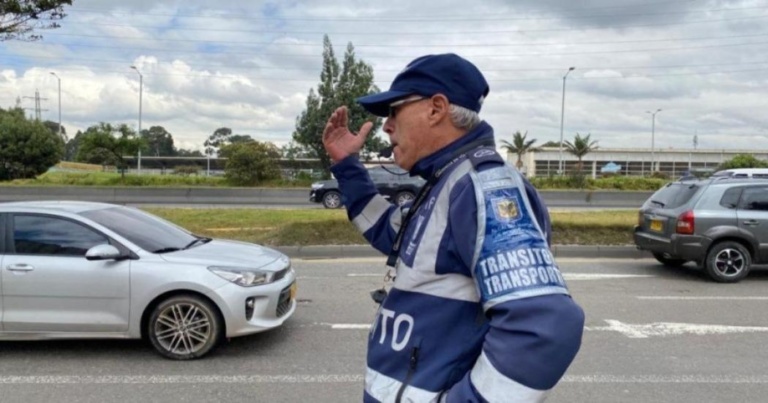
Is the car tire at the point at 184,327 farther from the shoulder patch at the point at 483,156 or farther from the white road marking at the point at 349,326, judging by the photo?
the shoulder patch at the point at 483,156

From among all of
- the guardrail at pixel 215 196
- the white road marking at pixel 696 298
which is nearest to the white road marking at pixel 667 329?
the white road marking at pixel 696 298

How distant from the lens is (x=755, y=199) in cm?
941

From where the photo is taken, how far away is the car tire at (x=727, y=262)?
29.8 feet

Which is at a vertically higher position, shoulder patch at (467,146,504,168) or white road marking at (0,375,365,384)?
shoulder patch at (467,146,504,168)

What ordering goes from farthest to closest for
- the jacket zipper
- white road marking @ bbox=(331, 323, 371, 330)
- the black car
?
the black car
white road marking @ bbox=(331, 323, 371, 330)
the jacket zipper

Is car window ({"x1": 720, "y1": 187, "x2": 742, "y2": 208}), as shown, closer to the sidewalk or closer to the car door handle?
the sidewalk

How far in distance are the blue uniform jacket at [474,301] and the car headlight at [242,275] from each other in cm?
395

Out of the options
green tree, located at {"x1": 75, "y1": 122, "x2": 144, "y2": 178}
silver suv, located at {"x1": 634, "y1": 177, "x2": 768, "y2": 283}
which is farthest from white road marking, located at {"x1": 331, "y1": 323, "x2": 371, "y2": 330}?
green tree, located at {"x1": 75, "y1": 122, "x2": 144, "y2": 178}

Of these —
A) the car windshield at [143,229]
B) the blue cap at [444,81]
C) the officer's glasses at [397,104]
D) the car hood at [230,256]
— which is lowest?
the car hood at [230,256]

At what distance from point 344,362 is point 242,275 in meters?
1.21

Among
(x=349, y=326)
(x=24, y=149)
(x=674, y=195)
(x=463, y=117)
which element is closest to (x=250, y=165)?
(x=24, y=149)

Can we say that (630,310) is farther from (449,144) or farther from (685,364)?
(449,144)

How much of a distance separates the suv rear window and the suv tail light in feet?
1.22

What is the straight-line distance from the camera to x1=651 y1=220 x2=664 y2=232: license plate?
31.6ft
